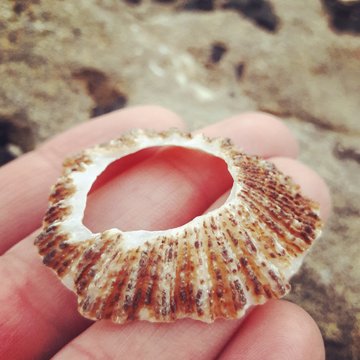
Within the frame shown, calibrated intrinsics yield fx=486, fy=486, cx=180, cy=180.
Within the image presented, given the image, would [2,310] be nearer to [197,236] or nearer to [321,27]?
[197,236]

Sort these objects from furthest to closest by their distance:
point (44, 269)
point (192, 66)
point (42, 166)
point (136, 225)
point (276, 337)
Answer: point (192, 66) → point (42, 166) → point (136, 225) → point (44, 269) → point (276, 337)

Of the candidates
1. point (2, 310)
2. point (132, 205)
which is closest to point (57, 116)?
point (132, 205)

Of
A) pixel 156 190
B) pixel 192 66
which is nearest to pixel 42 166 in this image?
pixel 156 190

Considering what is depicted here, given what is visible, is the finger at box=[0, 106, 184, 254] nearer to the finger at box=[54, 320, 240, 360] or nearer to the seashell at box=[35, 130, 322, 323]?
the seashell at box=[35, 130, 322, 323]

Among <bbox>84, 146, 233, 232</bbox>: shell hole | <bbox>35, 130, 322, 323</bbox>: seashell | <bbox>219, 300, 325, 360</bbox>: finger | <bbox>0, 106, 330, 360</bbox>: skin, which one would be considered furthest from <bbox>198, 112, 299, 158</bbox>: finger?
<bbox>219, 300, 325, 360</bbox>: finger

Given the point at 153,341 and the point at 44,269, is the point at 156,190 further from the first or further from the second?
the point at 153,341

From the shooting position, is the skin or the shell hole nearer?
the skin

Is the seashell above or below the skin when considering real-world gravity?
above
